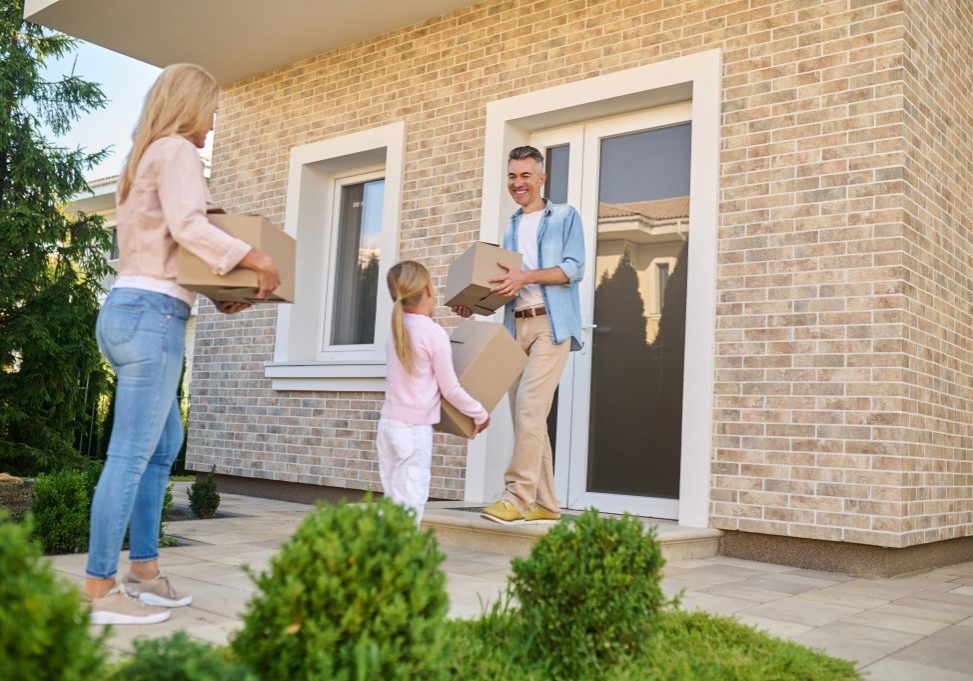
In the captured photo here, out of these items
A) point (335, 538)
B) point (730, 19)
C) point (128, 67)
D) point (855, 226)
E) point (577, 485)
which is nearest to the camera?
point (335, 538)

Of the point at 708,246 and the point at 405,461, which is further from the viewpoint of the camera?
the point at 708,246

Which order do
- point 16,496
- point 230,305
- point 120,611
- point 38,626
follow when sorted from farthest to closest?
point 16,496 → point 230,305 → point 120,611 → point 38,626

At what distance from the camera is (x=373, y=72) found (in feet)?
23.0

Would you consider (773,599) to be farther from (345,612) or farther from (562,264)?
(345,612)

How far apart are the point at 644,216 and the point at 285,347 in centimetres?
328

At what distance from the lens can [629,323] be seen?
546 centimetres

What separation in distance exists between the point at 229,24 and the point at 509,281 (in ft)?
13.4

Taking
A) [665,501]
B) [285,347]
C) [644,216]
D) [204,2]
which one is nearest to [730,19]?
[644,216]

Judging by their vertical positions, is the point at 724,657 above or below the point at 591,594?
below

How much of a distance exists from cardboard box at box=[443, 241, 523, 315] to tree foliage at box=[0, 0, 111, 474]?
4.97 meters

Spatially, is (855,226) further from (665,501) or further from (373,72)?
(373,72)

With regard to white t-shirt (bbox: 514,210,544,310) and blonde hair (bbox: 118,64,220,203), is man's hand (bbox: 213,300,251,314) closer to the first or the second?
blonde hair (bbox: 118,64,220,203)

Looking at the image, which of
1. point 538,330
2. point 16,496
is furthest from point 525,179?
point 16,496

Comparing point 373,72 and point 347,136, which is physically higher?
point 373,72
